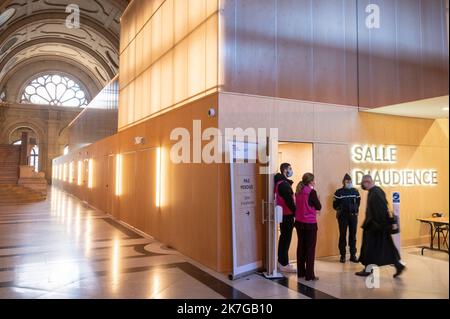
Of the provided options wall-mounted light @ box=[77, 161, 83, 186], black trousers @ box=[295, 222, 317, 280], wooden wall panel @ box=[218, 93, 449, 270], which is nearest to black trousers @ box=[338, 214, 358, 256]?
wooden wall panel @ box=[218, 93, 449, 270]

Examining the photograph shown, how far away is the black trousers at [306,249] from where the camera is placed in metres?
4.95

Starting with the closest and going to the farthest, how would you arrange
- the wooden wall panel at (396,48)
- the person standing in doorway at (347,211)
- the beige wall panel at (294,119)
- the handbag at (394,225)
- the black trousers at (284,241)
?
the handbag at (394,225) → the black trousers at (284,241) → the beige wall panel at (294,119) → the person standing in doorway at (347,211) → the wooden wall panel at (396,48)

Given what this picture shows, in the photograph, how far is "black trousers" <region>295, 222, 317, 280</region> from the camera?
4.95 m

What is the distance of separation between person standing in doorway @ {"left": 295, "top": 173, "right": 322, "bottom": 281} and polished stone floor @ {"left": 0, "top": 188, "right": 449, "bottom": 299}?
0.27m

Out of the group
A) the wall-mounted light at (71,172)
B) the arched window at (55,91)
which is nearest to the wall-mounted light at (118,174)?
the wall-mounted light at (71,172)

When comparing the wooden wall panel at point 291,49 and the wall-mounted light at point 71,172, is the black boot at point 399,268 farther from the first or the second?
the wall-mounted light at point 71,172

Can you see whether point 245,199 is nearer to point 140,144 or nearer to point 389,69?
point 389,69

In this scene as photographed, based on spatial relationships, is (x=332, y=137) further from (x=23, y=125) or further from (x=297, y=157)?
(x=23, y=125)

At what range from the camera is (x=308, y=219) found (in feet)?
16.3

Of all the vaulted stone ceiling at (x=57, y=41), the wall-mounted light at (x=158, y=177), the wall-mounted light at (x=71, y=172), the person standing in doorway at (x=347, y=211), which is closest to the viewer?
the person standing in doorway at (x=347, y=211)

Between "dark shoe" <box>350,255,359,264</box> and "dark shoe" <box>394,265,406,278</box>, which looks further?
"dark shoe" <box>350,255,359,264</box>

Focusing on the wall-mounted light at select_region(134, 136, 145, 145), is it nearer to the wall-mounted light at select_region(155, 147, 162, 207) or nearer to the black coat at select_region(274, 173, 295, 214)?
the wall-mounted light at select_region(155, 147, 162, 207)

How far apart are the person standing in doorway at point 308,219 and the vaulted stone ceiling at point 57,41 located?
1760cm
